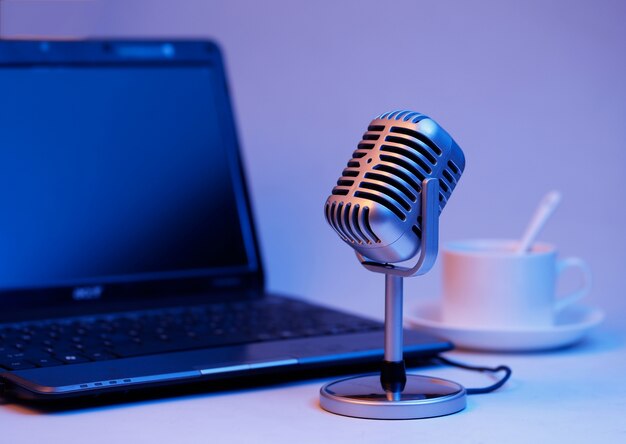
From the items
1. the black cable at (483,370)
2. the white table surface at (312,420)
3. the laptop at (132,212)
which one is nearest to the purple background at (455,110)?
the laptop at (132,212)

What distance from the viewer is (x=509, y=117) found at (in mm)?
1229

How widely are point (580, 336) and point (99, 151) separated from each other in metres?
0.55

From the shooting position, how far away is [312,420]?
2.18ft

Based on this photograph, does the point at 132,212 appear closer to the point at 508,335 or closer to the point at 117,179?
the point at 117,179

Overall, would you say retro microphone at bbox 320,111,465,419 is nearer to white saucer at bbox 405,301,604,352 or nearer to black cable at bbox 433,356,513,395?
black cable at bbox 433,356,513,395

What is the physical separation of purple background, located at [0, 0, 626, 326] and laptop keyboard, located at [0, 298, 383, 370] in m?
0.25

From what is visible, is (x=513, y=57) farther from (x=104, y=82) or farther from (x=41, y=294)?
(x=41, y=294)

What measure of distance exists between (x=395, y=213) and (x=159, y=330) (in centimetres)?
33

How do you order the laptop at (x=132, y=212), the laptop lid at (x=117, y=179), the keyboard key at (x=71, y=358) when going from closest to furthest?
the keyboard key at (x=71, y=358)
the laptop at (x=132, y=212)
the laptop lid at (x=117, y=179)

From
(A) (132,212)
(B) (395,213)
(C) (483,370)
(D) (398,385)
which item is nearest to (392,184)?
(B) (395,213)

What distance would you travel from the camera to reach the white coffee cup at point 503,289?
0.93 meters

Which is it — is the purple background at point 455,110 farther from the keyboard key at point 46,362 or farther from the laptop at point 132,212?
the keyboard key at point 46,362

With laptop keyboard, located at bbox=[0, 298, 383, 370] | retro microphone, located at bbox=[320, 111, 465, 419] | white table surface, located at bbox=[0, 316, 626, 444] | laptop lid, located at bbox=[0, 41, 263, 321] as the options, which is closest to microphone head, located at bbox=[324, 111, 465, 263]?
retro microphone, located at bbox=[320, 111, 465, 419]

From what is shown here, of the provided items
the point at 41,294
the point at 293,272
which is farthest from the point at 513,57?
the point at 41,294
